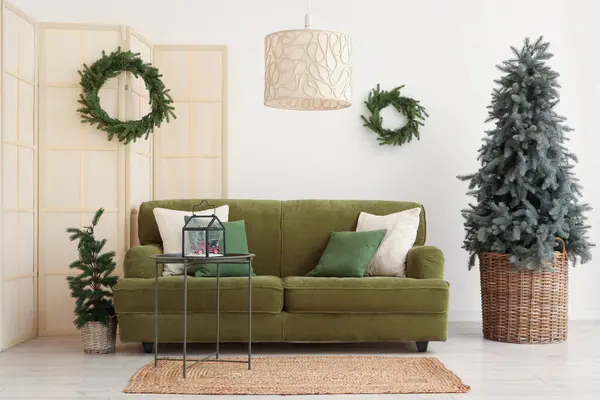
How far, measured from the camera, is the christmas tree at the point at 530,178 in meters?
5.15

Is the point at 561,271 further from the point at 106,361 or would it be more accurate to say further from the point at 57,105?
the point at 57,105

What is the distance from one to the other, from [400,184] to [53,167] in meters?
2.58

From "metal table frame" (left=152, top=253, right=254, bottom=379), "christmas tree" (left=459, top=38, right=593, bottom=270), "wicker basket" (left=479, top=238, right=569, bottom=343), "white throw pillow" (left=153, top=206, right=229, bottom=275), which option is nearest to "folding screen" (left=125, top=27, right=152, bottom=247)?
"white throw pillow" (left=153, top=206, right=229, bottom=275)

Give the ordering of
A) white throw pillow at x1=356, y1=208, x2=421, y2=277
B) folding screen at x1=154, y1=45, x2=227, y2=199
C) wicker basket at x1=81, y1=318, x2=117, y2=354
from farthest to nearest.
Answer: folding screen at x1=154, y1=45, x2=227, y2=199, white throw pillow at x1=356, y1=208, x2=421, y2=277, wicker basket at x1=81, y1=318, x2=117, y2=354

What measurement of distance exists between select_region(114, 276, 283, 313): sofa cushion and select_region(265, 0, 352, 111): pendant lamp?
1249 mm

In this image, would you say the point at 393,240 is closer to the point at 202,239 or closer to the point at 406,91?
the point at 406,91

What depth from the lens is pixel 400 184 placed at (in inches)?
242

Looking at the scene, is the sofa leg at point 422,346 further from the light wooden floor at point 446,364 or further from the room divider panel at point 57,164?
the room divider panel at point 57,164

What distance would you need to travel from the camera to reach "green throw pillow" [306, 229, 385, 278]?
5.07m

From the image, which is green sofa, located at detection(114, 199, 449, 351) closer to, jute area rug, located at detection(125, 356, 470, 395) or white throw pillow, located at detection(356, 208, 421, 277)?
jute area rug, located at detection(125, 356, 470, 395)

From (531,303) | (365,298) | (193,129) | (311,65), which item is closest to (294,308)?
(365,298)

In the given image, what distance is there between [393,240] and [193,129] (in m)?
1.82

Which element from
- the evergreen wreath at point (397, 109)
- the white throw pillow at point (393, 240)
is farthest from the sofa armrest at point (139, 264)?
the evergreen wreath at point (397, 109)

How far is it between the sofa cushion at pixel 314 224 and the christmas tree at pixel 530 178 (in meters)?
0.58
